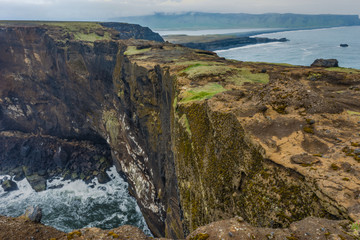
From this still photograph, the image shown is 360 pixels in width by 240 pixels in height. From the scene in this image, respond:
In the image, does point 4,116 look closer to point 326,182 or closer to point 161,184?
point 161,184

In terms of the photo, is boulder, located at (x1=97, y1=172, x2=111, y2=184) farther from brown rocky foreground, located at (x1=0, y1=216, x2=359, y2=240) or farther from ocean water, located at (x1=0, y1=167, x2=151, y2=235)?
brown rocky foreground, located at (x1=0, y1=216, x2=359, y2=240)

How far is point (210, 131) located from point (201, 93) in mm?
4260

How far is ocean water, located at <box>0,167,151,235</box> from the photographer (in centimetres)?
4034

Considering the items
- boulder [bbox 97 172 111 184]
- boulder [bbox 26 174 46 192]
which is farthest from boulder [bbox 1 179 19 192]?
boulder [bbox 97 172 111 184]

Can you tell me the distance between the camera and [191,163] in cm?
1468

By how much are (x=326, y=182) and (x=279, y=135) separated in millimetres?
3163

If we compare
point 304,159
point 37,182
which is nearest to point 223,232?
point 304,159

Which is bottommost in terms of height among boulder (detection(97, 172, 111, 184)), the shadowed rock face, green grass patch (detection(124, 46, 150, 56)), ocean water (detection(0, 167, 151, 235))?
ocean water (detection(0, 167, 151, 235))

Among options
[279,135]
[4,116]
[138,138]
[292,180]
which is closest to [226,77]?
[279,135]

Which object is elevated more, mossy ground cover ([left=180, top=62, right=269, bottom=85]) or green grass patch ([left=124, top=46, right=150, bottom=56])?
green grass patch ([left=124, top=46, right=150, bottom=56])

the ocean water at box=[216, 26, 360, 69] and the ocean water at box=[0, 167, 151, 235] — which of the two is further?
the ocean water at box=[216, 26, 360, 69]

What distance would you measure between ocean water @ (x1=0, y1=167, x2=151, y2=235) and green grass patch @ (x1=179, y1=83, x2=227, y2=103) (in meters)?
31.4

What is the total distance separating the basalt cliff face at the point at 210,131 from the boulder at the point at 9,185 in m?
3.39

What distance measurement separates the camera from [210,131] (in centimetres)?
1293
